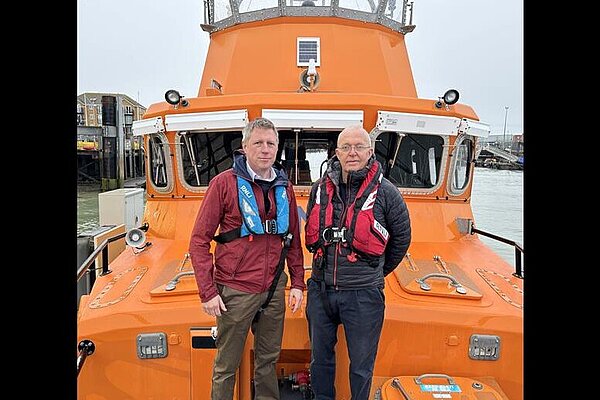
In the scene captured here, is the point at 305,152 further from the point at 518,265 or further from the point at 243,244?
the point at 518,265

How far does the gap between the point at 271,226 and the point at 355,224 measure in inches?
18.6

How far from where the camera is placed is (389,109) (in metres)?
4.16

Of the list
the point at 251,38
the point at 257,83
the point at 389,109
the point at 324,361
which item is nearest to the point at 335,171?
the point at 324,361

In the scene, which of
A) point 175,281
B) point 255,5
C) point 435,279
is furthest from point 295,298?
point 255,5

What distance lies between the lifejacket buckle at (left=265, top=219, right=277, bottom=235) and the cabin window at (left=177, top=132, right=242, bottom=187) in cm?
201

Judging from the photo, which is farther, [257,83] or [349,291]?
[257,83]

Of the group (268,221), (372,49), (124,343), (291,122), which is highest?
(372,49)

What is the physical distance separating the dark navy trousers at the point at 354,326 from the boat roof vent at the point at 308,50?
121 inches

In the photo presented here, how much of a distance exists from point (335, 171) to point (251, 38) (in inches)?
126

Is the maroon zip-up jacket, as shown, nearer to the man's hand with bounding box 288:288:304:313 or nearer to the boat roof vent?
the man's hand with bounding box 288:288:304:313

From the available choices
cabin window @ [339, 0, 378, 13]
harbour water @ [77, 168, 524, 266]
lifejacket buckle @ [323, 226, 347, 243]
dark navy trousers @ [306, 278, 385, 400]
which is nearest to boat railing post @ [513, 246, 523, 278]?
dark navy trousers @ [306, 278, 385, 400]

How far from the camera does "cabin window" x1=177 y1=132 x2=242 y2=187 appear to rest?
4.46 m

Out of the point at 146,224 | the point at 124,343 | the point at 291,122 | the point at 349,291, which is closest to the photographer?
the point at 349,291

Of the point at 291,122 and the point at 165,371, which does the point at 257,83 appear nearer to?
the point at 291,122
